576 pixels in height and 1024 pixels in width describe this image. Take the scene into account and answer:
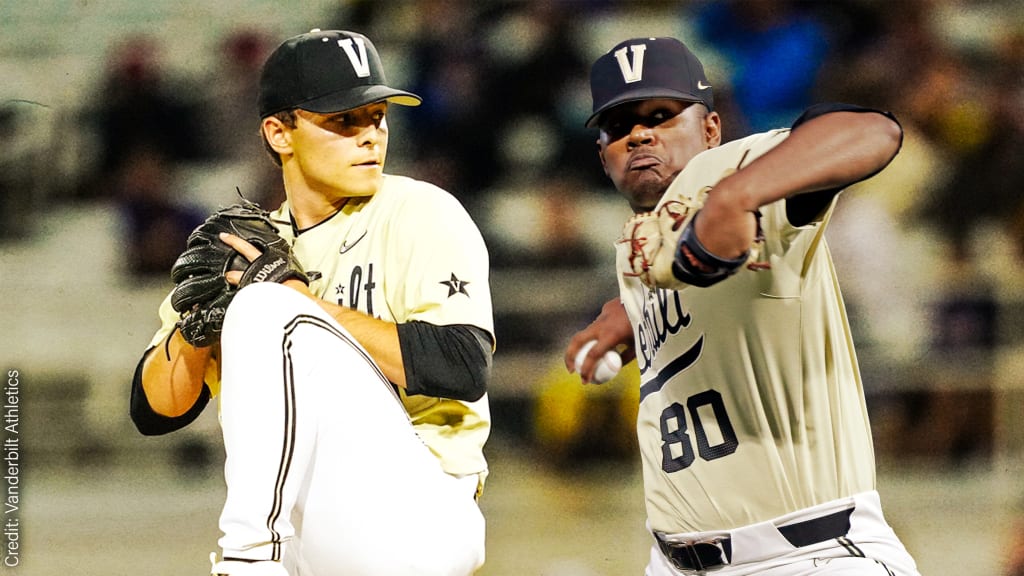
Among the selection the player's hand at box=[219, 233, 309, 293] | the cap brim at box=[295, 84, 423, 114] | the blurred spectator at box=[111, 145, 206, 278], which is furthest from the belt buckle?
the blurred spectator at box=[111, 145, 206, 278]

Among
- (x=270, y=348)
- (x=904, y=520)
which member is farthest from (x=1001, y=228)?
(x=270, y=348)

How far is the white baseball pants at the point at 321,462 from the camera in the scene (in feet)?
4.88

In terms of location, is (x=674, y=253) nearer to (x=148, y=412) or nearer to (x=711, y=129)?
(x=711, y=129)

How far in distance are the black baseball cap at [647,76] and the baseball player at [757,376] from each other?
35cm

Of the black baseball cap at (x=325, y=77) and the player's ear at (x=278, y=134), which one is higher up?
the black baseball cap at (x=325, y=77)

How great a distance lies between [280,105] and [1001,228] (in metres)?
2.24

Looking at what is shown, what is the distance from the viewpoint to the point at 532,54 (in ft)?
10.8

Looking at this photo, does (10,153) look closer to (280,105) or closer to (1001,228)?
(280,105)

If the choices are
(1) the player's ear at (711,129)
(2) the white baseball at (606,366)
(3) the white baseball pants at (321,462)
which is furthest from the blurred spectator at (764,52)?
(3) the white baseball pants at (321,462)

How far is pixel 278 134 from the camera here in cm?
212

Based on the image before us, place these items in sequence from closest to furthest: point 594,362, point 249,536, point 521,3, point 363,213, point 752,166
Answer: point 752,166 < point 249,536 < point 594,362 < point 363,213 < point 521,3

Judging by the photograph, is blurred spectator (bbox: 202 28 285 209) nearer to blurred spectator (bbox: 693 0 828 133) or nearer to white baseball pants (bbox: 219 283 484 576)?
blurred spectator (bbox: 693 0 828 133)

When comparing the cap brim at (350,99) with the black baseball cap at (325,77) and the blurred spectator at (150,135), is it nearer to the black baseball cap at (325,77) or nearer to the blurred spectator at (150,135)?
the black baseball cap at (325,77)

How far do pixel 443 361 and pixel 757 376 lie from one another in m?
0.54
